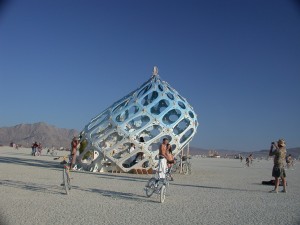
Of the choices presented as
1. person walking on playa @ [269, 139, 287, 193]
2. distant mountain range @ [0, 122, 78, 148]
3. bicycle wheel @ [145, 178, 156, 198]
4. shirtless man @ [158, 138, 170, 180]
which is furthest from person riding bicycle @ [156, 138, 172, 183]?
distant mountain range @ [0, 122, 78, 148]

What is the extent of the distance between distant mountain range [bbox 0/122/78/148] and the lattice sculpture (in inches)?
4407

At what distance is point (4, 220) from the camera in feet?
22.6

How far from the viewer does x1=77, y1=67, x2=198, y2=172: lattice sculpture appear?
17.0 metres

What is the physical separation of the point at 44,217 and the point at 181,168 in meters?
11.9

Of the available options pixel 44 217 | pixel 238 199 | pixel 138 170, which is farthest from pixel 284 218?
pixel 138 170

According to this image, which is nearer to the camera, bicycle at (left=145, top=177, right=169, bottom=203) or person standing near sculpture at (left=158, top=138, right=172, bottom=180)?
bicycle at (left=145, top=177, right=169, bottom=203)

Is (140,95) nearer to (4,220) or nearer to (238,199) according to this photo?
(238,199)

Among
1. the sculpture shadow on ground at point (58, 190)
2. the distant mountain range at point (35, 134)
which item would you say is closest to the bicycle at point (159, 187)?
the sculpture shadow on ground at point (58, 190)

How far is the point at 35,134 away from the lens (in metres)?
138

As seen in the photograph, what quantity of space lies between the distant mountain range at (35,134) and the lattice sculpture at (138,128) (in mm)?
111928

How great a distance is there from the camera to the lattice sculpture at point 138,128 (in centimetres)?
1695

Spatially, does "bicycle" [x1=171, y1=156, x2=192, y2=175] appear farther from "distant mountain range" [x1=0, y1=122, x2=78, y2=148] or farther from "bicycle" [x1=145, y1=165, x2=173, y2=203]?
"distant mountain range" [x1=0, y1=122, x2=78, y2=148]

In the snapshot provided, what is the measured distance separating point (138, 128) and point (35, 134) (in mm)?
126664

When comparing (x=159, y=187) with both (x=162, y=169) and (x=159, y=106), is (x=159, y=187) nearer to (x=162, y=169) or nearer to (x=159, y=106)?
(x=162, y=169)
